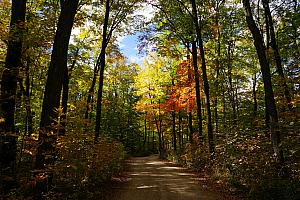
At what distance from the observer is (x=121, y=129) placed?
47750mm

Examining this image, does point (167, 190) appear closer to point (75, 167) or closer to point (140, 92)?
point (75, 167)

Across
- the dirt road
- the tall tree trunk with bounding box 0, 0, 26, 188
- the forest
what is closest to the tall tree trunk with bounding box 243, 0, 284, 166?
the forest

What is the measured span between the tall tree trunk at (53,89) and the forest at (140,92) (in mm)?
27

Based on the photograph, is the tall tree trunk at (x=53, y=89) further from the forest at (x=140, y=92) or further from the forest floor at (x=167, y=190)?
the forest floor at (x=167, y=190)

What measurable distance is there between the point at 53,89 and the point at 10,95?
211cm

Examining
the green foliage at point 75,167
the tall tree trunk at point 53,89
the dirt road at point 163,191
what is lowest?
the dirt road at point 163,191

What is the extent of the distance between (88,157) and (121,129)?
37.5 meters

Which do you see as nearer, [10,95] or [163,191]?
[10,95]

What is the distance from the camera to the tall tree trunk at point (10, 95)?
8.44 metres

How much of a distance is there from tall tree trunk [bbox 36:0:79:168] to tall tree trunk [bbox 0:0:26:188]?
1491mm

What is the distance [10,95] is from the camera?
28.6 ft

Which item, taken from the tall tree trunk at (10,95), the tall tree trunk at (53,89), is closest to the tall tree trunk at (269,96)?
the tall tree trunk at (53,89)

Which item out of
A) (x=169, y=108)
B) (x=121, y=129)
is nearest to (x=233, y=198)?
(x=169, y=108)

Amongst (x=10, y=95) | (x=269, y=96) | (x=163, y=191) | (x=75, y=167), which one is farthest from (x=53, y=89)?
(x=269, y=96)
